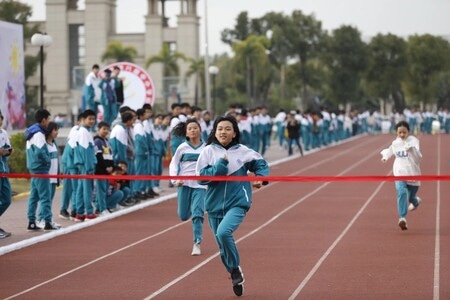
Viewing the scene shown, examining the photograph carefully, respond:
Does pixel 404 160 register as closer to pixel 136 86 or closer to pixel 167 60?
pixel 136 86

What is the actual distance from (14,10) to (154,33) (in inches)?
561

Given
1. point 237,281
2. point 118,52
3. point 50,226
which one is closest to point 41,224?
point 50,226

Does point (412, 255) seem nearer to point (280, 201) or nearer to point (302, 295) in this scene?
point (302, 295)

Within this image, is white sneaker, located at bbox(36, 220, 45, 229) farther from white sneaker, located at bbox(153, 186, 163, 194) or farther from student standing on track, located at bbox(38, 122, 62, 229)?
white sneaker, located at bbox(153, 186, 163, 194)

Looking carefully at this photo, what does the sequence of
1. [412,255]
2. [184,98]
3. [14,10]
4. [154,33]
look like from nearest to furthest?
[412,255], [14,10], [184,98], [154,33]

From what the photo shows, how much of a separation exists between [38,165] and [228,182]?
23.6ft

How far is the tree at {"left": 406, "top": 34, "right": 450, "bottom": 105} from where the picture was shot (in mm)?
109938

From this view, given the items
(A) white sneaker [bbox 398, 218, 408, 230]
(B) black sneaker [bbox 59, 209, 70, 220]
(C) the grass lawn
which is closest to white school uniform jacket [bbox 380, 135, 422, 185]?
(A) white sneaker [bbox 398, 218, 408, 230]

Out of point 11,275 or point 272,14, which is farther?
point 272,14

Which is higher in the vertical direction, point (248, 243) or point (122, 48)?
point (122, 48)

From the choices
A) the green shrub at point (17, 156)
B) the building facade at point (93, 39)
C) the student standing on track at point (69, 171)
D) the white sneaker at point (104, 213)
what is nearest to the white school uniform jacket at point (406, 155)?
the student standing on track at point (69, 171)

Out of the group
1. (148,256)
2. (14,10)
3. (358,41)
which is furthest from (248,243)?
(358,41)

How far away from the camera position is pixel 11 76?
35.7 metres

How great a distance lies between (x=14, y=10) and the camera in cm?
7650
